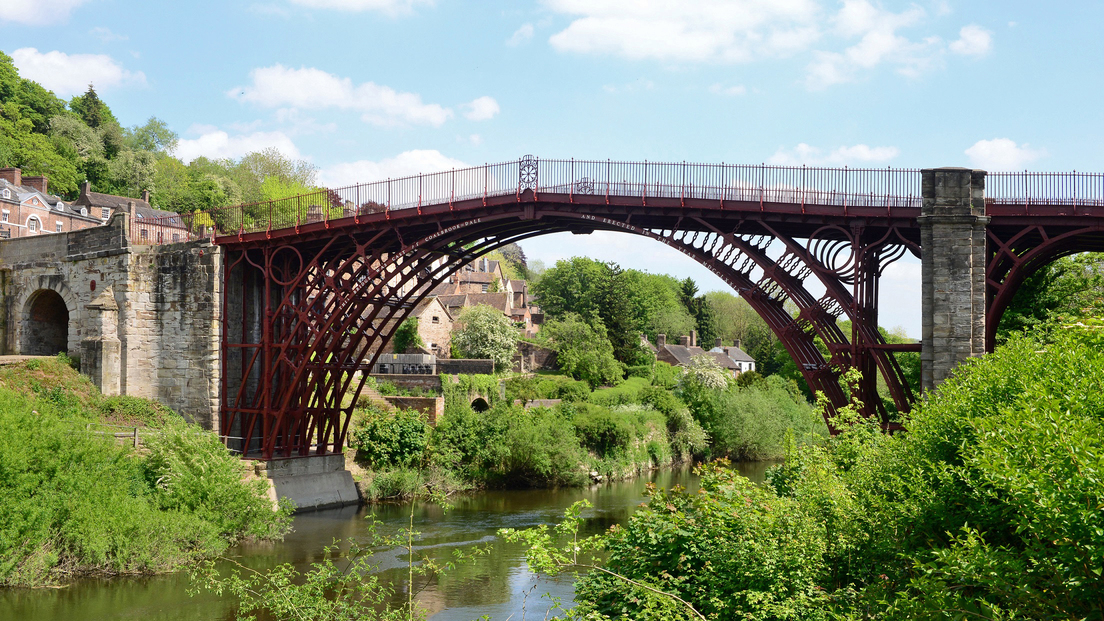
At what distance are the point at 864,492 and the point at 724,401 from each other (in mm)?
34649

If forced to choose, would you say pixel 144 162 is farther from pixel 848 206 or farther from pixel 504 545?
pixel 848 206

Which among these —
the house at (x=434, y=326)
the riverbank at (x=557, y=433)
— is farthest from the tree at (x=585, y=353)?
the house at (x=434, y=326)

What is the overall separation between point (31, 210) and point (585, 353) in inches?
1419

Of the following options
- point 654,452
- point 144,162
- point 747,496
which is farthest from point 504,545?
point 144,162

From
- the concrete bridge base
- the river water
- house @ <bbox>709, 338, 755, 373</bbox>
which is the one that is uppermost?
house @ <bbox>709, 338, 755, 373</bbox>

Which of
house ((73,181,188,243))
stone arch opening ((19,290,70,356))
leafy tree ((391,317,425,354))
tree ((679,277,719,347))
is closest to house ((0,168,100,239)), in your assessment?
house ((73,181,188,243))

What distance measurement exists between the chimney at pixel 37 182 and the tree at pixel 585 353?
3558 centimetres

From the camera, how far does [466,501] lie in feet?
105

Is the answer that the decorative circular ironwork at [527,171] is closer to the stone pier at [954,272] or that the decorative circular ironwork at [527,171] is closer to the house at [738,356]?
the stone pier at [954,272]

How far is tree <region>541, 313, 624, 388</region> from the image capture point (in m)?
47.8

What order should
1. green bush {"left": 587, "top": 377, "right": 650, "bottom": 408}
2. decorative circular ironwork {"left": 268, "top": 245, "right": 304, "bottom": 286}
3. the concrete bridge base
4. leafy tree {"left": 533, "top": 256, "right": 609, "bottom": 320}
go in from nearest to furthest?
the concrete bridge base < decorative circular ironwork {"left": 268, "top": 245, "right": 304, "bottom": 286} < green bush {"left": 587, "top": 377, "right": 650, "bottom": 408} < leafy tree {"left": 533, "top": 256, "right": 609, "bottom": 320}

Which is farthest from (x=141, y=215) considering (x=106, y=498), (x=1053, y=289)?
(x=1053, y=289)

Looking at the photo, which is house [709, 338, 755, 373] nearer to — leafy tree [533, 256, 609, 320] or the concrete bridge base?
leafy tree [533, 256, 609, 320]

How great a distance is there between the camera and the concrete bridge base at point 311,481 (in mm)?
28734
